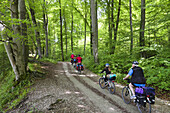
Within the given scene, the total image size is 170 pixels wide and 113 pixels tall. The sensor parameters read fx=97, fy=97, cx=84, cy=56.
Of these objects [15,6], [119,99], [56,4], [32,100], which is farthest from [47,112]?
[56,4]

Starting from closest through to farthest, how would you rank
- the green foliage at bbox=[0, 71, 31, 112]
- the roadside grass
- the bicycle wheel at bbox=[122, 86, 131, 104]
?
the bicycle wheel at bbox=[122, 86, 131, 104] < the roadside grass < the green foliage at bbox=[0, 71, 31, 112]

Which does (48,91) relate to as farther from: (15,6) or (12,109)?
(15,6)

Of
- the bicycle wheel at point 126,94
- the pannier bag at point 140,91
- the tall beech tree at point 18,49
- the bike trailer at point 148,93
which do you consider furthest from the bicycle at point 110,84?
the tall beech tree at point 18,49

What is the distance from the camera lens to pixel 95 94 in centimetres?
616

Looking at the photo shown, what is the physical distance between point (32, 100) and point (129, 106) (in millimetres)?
5262

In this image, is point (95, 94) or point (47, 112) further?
point (95, 94)

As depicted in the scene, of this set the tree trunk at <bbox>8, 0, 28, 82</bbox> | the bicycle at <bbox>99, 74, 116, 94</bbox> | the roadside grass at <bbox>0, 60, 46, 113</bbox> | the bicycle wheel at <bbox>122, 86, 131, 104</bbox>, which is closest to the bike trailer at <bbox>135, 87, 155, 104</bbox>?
the bicycle wheel at <bbox>122, 86, 131, 104</bbox>

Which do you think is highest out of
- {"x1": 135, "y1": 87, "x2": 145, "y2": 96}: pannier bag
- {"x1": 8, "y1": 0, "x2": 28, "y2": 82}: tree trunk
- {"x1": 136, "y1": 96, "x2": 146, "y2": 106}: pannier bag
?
{"x1": 8, "y1": 0, "x2": 28, "y2": 82}: tree trunk

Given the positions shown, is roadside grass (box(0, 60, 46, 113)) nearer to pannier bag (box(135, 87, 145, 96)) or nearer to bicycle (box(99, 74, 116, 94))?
bicycle (box(99, 74, 116, 94))

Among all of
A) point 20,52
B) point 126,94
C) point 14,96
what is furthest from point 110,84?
point 20,52

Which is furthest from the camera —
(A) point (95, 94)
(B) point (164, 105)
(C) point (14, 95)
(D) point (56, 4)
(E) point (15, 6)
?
(D) point (56, 4)

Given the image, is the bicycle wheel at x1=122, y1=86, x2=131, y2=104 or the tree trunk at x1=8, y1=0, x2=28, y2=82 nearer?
the bicycle wheel at x1=122, y1=86, x2=131, y2=104

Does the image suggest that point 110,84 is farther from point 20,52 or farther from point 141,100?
point 20,52

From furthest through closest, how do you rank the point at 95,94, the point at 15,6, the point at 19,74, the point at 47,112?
the point at 19,74 < the point at 15,6 < the point at 95,94 < the point at 47,112
